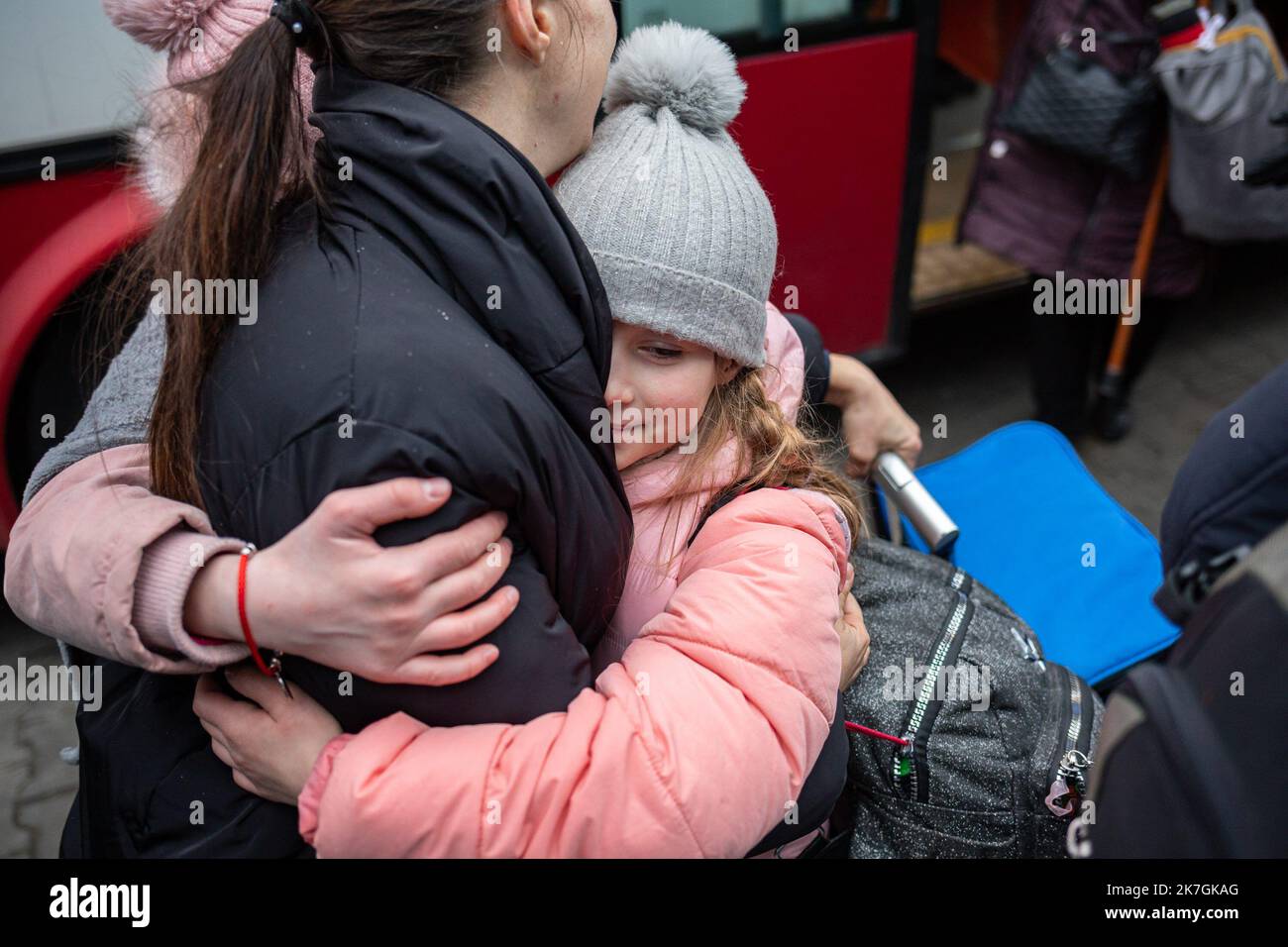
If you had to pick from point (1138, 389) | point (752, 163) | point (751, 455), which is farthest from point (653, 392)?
point (1138, 389)

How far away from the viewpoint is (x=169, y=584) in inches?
42.1

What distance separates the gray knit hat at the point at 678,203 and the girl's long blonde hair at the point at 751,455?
6 centimetres

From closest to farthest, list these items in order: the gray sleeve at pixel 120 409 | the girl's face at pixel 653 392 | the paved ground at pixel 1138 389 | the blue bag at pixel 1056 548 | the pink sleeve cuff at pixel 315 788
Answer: the pink sleeve cuff at pixel 315 788
the gray sleeve at pixel 120 409
the girl's face at pixel 653 392
the blue bag at pixel 1056 548
the paved ground at pixel 1138 389

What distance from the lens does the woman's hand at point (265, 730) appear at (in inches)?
44.7

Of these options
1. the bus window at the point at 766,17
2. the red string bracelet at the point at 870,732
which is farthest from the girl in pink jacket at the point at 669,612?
the bus window at the point at 766,17

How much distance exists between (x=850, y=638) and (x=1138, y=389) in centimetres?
380

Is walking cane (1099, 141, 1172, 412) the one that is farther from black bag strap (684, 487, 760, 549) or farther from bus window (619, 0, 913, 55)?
black bag strap (684, 487, 760, 549)

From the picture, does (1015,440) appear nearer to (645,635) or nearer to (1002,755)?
(1002,755)

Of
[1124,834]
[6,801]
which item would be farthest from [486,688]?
[6,801]

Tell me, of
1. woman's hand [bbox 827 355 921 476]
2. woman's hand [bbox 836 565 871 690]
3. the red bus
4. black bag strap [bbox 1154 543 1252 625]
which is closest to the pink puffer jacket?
woman's hand [bbox 836 565 871 690]

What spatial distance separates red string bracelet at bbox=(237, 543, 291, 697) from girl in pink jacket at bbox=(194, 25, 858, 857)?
33mm

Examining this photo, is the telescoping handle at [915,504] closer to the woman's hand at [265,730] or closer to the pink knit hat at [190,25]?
the woman's hand at [265,730]

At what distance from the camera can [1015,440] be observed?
2.07m

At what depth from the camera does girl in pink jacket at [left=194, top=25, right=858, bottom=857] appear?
1061 millimetres
